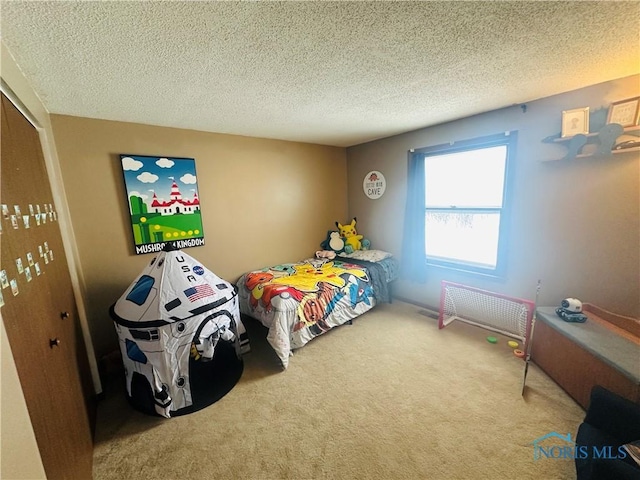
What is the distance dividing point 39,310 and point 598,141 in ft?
12.1

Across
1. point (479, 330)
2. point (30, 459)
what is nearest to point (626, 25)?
point (479, 330)

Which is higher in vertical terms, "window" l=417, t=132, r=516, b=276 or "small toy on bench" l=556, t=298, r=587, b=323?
"window" l=417, t=132, r=516, b=276

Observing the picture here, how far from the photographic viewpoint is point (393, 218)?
11.6 feet

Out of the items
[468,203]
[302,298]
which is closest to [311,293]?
[302,298]

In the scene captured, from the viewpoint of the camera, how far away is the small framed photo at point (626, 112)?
178 centimetres

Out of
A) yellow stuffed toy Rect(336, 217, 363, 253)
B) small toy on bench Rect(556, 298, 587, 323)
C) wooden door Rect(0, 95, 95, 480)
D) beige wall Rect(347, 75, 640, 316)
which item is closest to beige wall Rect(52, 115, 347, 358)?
yellow stuffed toy Rect(336, 217, 363, 253)

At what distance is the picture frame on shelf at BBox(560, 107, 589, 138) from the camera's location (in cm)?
196

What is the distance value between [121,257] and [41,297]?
1330mm

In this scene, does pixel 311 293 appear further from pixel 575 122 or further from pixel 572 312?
pixel 575 122

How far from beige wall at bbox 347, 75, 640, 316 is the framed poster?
291 cm

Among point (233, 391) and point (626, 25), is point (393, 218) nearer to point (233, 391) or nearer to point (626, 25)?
point (626, 25)

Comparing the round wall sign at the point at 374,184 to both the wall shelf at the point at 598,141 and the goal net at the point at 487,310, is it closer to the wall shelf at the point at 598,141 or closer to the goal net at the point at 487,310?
the goal net at the point at 487,310

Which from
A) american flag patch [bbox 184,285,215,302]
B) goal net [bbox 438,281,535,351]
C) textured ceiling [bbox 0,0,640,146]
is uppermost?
textured ceiling [bbox 0,0,640,146]

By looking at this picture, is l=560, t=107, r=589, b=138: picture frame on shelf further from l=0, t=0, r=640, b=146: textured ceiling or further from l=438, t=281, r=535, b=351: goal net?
l=438, t=281, r=535, b=351: goal net
